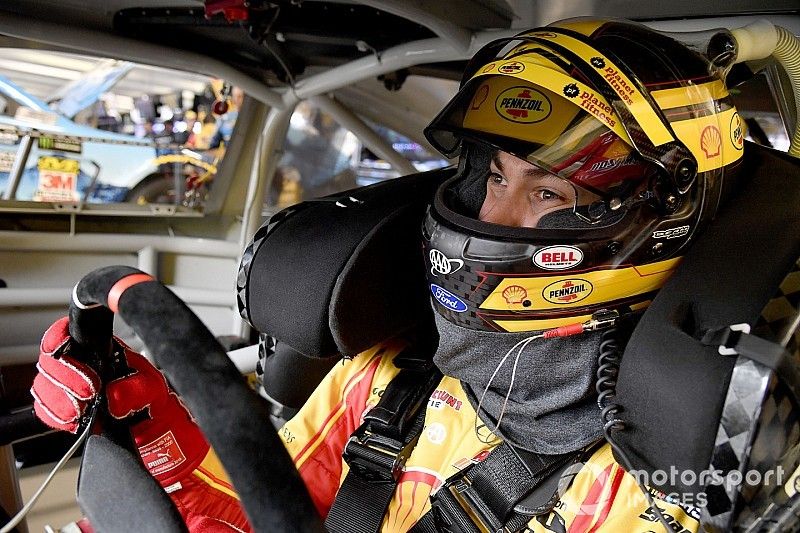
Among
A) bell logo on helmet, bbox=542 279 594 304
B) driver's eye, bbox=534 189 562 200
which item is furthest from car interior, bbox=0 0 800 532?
driver's eye, bbox=534 189 562 200

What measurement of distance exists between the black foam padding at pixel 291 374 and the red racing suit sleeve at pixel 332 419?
5 cm

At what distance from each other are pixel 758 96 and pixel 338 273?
4.42ft

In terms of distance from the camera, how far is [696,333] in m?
0.76

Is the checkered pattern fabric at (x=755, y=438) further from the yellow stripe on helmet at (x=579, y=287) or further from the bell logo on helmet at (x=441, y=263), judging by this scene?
the bell logo on helmet at (x=441, y=263)

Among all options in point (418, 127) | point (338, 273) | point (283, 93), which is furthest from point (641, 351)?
point (418, 127)

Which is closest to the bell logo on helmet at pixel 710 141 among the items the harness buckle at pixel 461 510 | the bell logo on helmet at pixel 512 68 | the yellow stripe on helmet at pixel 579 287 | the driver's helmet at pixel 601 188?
the driver's helmet at pixel 601 188

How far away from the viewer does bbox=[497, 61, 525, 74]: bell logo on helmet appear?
0.97m

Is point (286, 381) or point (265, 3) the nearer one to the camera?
point (286, 381)

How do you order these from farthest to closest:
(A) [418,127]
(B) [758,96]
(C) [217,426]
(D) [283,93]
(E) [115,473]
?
(A) [418,127] < (D) [283,93] < (B) [758,96] < (E) [115,473] < (C) [217,426]

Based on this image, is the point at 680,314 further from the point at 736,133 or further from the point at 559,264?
the point at 736,133

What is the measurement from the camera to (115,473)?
640 millimetres

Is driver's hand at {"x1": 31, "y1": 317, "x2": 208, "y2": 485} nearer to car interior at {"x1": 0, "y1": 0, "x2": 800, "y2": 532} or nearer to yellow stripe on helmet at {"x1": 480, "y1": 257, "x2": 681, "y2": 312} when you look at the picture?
car interior at {"x1": 0, "y1": 0, "x2": 800, "y2": 532}

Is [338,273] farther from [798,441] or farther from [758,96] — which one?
[758,96]

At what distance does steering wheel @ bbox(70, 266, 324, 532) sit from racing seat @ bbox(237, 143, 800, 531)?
397mm
